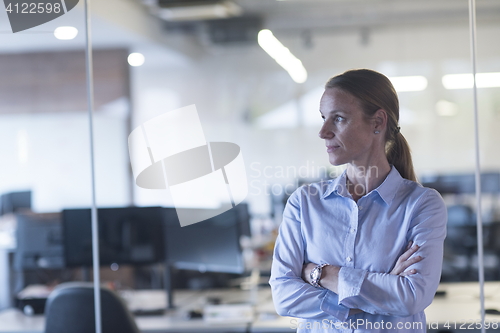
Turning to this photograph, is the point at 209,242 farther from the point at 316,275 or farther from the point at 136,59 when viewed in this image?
the point at 136,59

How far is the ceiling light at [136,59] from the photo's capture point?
232 inches

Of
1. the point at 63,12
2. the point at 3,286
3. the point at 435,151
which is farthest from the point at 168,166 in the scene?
the point at 435,151

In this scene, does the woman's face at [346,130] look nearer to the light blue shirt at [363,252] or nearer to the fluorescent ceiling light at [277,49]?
the light blue shirt at [363,252]

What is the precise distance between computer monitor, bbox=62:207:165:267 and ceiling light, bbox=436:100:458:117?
3933mm

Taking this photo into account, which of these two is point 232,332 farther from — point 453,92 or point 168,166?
point 453,92

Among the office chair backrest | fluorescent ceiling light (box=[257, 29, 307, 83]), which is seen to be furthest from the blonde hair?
fluorescent ceiling light (box=[257, 29, 307, 83])

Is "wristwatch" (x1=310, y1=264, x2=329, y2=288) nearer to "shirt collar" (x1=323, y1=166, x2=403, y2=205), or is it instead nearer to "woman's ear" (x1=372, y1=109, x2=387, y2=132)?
"shirt collar" (x1=323, y1=166, x2=403, y2=205)

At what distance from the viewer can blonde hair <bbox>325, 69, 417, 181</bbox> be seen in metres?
1.65

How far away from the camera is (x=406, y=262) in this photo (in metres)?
1.50

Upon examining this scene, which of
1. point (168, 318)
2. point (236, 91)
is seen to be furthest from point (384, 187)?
point (236, 91)

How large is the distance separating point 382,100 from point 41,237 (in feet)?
8.76

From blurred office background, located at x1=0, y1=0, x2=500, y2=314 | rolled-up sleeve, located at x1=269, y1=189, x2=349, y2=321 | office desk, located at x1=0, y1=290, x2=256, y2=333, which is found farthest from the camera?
blurred office background, located at x1=0, y1=0, x2=500, y2=314

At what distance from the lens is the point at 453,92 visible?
611 cm

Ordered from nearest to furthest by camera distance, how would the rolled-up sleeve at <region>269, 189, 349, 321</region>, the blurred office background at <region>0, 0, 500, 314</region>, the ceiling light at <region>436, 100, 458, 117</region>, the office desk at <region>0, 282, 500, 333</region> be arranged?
the rolled-up sleeve at <region>269, 189, 349, 321</region> < the office desk at <region>0, 282, 500, 333</region> < the blurred office background at <region>0, 0, 500, 314</region> < the ceiling light at <region>436, 100, 458, 117</region>
